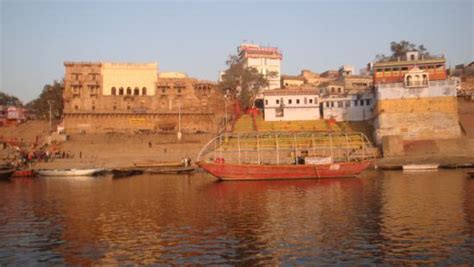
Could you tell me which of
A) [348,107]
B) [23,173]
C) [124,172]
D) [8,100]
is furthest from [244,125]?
[8,100]

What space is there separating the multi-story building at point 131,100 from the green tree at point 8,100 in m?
55.0

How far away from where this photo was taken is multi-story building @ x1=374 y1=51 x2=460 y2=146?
5434 centimetres

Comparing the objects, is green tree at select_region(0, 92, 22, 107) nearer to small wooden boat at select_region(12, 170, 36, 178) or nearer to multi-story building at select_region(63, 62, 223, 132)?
multi-story building at select_region(63, 62, 223, 132)

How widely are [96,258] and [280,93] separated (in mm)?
52734

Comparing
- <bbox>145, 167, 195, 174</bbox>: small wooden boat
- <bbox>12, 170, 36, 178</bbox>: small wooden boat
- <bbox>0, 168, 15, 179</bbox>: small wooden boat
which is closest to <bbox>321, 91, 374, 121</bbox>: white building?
<bbox>145, 167, 195, 174</bbox>: small wooden boat

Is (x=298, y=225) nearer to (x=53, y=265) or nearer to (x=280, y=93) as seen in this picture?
(x=53, y=265)

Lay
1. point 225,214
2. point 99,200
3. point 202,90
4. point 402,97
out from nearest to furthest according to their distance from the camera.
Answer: point 225,214 < point 99,200 < point 402,97 < point 202,90

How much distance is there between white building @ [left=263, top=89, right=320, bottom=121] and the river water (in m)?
32.9

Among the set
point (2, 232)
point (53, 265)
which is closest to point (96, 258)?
point (53, 265)

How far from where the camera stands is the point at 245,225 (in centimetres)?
A: 1880

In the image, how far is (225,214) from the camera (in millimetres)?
21547

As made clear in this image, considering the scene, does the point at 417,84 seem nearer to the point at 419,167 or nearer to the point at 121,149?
the point at 419,167

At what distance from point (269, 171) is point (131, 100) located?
3817 cm

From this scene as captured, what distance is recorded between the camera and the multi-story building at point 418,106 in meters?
54.3
